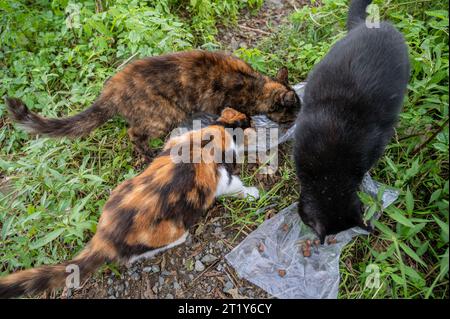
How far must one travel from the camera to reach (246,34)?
4.18 m

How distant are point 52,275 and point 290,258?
1741mm

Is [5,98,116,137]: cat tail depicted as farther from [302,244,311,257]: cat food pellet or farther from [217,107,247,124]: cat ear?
[302,244,311,257]: cat food pellet

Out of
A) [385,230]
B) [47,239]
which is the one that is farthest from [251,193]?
[47,239]

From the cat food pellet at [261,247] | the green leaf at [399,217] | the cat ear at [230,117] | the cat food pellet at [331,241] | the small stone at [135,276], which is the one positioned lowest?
the small stone at [135,276]

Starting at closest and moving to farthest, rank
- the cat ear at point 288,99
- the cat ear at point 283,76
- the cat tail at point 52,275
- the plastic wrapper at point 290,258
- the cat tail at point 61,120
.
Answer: the cat tail at point 52,275, the plastic wrapper at point 290,258, the cat tail at point 61,120, the cat ear at point 288,99, the cat ear at point 283,76

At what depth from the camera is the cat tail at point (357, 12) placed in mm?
3164

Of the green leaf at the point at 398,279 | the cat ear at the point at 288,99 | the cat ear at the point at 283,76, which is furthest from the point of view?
the cat ear at the point at 283,76

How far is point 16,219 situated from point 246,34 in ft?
10.3

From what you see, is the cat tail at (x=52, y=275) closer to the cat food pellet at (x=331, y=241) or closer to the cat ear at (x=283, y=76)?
the cat food pellet at (x=331, y=241)

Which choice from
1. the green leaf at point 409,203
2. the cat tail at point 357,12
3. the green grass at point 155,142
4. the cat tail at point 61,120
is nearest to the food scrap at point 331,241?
the green grass at point 155,142

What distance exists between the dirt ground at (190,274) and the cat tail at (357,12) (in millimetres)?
2137

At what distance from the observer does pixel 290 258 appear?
2.79 metres

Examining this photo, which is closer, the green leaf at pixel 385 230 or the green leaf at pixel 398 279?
the green leaf at pixel 398 279

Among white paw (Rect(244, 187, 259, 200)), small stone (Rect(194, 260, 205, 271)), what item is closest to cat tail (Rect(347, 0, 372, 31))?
white paw (Rect(244, 187, 259, 200))
